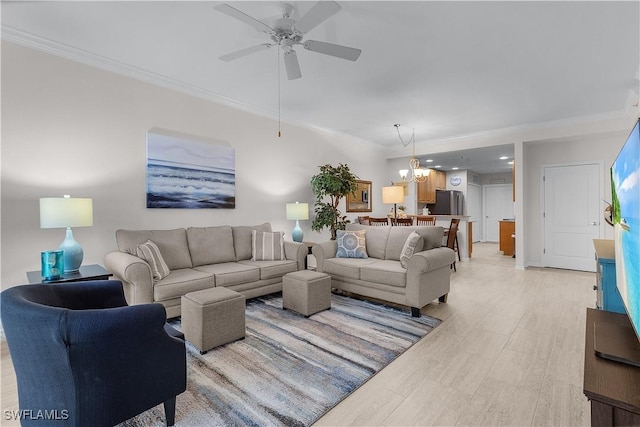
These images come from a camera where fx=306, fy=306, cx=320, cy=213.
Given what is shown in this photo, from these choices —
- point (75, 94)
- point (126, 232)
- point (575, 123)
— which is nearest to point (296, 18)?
point (75, 94)

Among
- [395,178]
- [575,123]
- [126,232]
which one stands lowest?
[126,232]

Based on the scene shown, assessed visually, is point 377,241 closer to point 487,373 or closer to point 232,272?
point 232,272

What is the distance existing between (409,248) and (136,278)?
2.79 metres

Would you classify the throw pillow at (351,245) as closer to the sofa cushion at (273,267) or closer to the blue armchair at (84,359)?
the sofa cushion at (273,267)

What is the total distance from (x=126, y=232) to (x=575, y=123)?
678cm

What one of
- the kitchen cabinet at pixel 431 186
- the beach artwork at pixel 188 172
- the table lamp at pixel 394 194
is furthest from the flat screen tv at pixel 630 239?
the kitchen cabinet at pixel 431 186

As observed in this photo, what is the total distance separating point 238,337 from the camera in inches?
102

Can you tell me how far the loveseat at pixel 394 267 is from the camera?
3186 mm

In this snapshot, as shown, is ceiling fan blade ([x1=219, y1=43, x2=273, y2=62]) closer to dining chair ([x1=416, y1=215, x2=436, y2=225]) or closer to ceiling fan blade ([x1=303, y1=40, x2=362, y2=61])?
ceiling fan blade ([x1=303, y1=40, x2=362, y2=61])

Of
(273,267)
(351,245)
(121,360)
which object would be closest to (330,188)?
(351,245)

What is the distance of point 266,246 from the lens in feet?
13.4

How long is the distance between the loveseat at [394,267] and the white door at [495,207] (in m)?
7.74

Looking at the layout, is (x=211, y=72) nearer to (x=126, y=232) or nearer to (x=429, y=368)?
(x=126, y=232)

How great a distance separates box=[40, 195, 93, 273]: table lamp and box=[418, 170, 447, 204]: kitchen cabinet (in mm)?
7050
